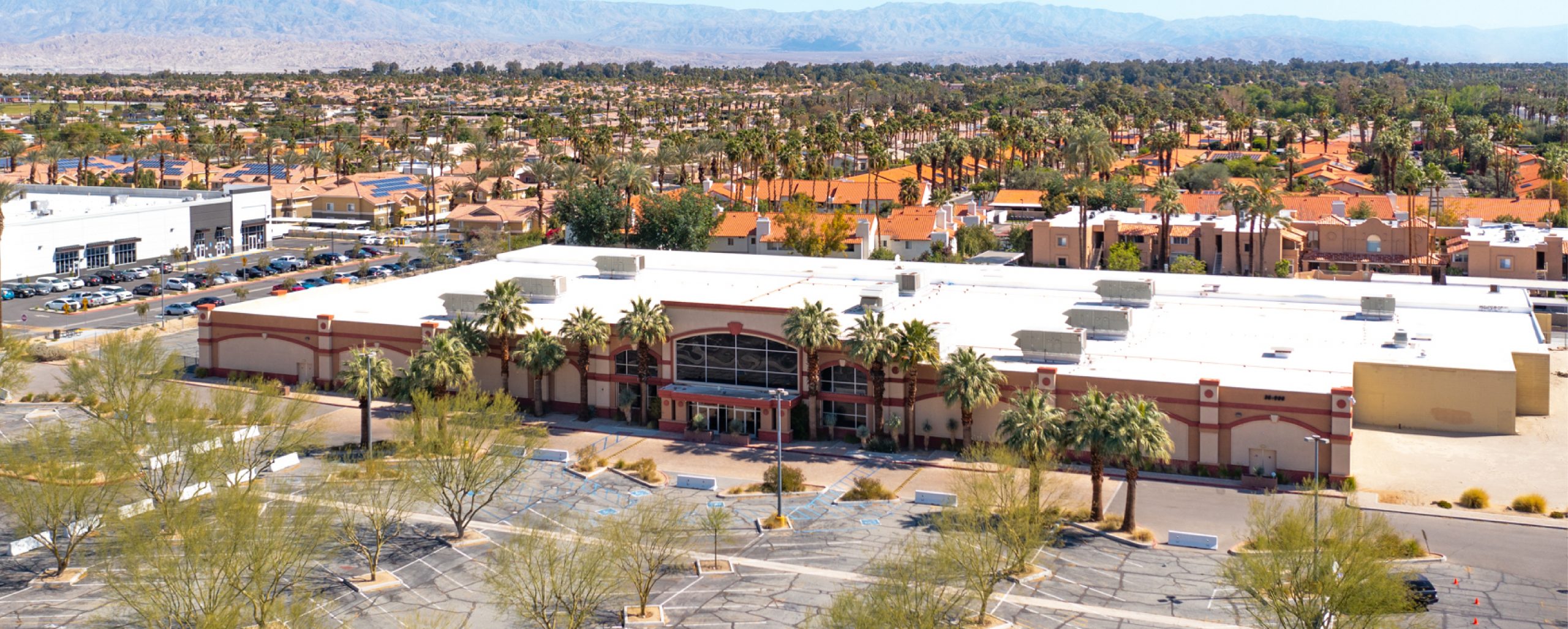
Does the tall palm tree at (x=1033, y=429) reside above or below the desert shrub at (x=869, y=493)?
above

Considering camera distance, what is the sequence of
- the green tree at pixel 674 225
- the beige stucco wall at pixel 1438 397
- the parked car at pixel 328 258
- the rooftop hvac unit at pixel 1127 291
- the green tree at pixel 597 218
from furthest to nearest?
the parked car at pixel 328 258 → the green tree at pixel 597 218 → the green tree at pixel 674 225 → the rooftop hvac unit at pixel 1127 291 → the beige stucco wall at pixel 1438 397

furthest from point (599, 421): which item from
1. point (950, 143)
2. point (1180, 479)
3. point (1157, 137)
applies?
point (1157, 137)

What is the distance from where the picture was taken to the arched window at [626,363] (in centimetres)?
6750

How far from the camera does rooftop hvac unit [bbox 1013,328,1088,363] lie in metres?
62.8

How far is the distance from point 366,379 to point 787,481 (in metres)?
18.0

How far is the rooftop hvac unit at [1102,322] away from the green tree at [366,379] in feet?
101

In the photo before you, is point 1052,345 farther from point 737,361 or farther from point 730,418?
point 730,418

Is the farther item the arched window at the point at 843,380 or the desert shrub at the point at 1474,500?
the arched window at the point at 843,380

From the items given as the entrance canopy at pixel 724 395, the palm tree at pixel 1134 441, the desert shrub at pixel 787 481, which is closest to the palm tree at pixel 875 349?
the entrance canopy at pixel 724 395

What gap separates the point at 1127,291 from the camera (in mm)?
75375

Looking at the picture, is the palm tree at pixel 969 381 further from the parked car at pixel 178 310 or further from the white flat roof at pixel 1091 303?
the parked car at pixel 178 310

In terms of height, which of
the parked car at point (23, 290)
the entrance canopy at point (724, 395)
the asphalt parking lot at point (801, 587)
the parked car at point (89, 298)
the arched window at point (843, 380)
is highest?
the parked car at point (23, 290)

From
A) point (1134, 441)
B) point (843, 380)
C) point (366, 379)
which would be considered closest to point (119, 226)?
point (366, 379)

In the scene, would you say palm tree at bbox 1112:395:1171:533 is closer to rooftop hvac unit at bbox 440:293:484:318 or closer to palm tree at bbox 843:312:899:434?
palm tree at bbox 843:312:899:434
